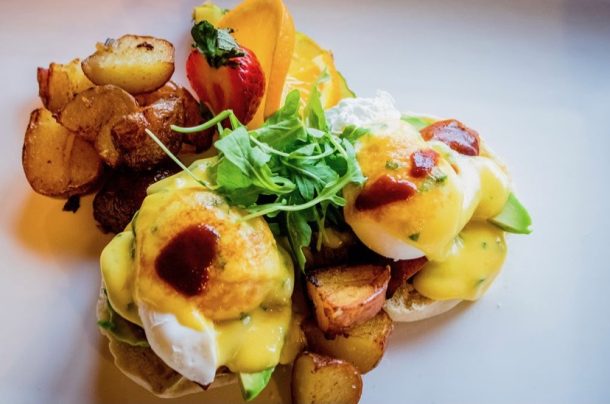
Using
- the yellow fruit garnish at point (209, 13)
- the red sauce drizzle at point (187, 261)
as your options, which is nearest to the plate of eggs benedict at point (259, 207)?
the red sauce drizzle at point (187, 261)

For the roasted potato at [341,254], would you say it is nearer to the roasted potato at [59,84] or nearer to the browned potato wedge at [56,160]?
the browned potato wedge at [56,160]

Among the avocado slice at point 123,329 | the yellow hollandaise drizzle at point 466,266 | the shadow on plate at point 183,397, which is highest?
the yellow hollandaise drizzle at point 466,266

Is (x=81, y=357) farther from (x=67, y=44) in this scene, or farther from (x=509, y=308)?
(x=509, y=308)

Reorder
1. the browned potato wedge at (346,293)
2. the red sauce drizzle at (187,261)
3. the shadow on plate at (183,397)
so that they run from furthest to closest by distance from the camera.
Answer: the shadow on plate at (183,397)
the browned potato wedge at (346,293)
the red sauce drizzle at (187,261)

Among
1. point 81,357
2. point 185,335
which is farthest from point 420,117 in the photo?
point 81,357

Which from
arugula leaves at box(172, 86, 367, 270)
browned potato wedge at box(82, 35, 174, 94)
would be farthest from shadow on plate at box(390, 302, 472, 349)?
browned potato wedge at box(82, 35, 174, 94)

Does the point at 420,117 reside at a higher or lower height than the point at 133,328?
higher
